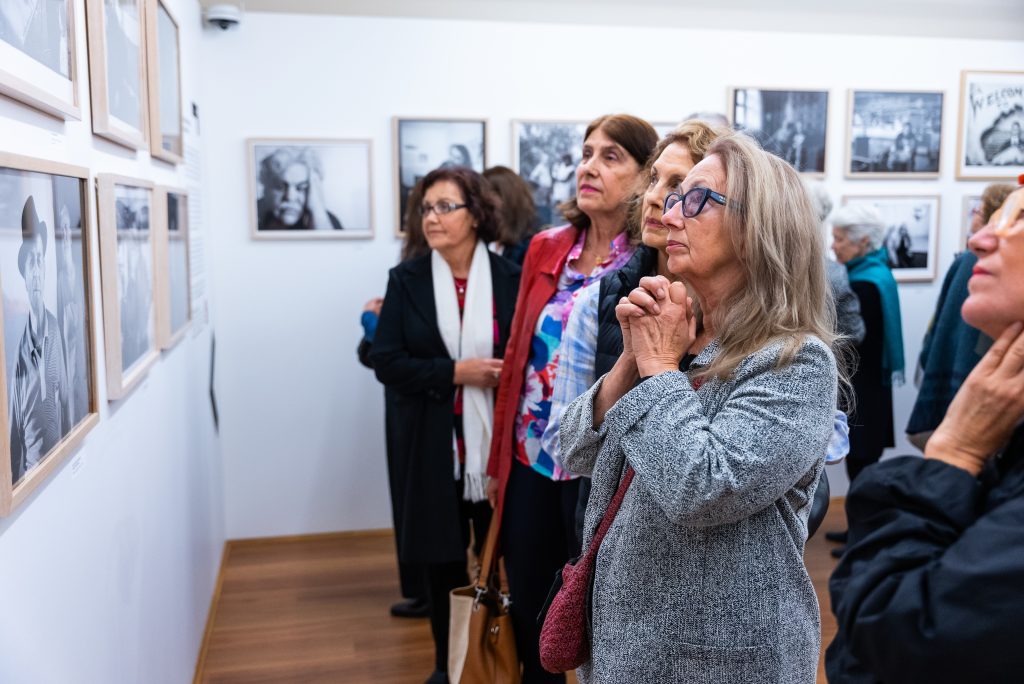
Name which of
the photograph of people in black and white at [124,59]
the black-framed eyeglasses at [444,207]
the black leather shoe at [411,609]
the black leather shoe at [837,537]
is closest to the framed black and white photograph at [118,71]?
the photograph of people in black and white at [124,59]

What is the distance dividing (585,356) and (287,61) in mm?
3245

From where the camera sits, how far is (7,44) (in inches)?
51.7

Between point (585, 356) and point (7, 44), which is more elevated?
point (7, 44)

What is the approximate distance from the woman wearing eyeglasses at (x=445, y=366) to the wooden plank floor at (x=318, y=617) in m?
0.46

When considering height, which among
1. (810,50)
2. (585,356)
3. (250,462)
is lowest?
(250,462)

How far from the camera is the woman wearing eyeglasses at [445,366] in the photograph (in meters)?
3.16

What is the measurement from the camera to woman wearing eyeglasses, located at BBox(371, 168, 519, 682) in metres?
3.16

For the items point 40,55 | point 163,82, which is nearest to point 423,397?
point 163,82

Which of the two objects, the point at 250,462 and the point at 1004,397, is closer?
the point at 1004,397

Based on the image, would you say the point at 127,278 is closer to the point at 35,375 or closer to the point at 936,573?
the point at 35,375

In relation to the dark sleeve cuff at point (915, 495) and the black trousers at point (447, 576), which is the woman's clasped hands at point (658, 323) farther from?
the black trousers at point (447, 576)

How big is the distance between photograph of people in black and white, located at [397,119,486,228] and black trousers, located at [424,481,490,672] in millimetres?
2138

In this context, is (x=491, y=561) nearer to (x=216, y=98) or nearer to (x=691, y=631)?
(x=691, y=631)

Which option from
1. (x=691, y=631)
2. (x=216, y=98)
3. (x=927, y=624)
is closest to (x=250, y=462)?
(x=216, y=98)
